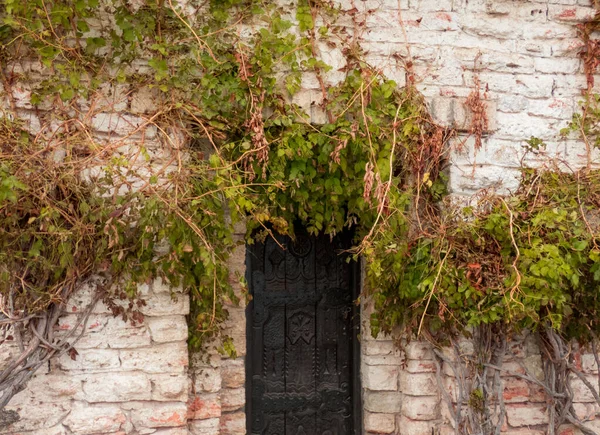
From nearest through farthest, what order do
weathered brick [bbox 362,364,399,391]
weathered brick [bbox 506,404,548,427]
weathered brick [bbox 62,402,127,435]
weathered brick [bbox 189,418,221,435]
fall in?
weathered brick [bbox 62,402,127,435] < weathered brick [bbox 189,418,221,435] < weathered brick [bbox 506,404,548,427] < weathered brick [bbox 362,364,399,391]

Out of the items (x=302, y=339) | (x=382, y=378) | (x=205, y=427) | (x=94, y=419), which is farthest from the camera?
(x=302, y=339)

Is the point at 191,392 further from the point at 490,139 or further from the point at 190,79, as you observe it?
the point at 490,139

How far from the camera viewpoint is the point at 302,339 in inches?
140

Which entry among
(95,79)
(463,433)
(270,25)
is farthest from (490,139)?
(95,79)

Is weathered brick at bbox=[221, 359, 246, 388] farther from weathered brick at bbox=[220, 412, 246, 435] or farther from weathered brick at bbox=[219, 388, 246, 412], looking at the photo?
weathered brick at bbox=[220, 412, 246, 435]

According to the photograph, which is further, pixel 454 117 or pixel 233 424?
pixel 233 424

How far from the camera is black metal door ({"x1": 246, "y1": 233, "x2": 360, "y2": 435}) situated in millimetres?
3516

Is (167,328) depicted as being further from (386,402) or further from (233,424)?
(386,402)

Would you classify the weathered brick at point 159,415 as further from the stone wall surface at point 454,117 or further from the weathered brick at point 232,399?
the weathered brick at point 232,399

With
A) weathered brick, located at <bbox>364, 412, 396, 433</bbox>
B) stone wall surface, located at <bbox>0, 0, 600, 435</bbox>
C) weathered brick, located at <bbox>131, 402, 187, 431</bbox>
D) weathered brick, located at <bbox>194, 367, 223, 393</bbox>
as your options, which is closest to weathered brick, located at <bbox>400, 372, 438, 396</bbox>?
stone wall surface, located at <bbox>0, 0, 600, 435</bbox>

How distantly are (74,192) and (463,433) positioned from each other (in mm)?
2249

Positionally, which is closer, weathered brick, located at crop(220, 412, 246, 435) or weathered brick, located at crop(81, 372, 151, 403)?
weathered brick, located at crop(81, 372, 151, 403)

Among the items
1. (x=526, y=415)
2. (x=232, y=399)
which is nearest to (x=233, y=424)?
(x=232, y=399)

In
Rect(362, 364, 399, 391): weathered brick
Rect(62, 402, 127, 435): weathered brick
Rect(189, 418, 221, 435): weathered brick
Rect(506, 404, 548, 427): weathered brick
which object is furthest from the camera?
Rect(362, 364, 399, 391): weathered brick
